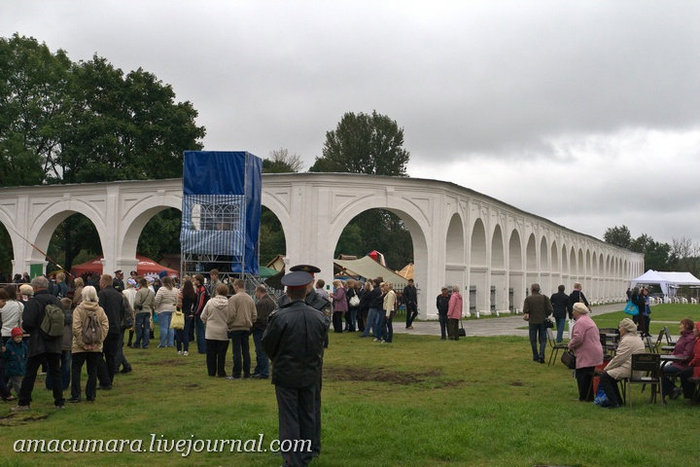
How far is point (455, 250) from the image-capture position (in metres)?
31.5

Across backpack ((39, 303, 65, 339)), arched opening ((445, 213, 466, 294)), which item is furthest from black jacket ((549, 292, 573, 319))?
backpack ((39, 303, 65, 339))

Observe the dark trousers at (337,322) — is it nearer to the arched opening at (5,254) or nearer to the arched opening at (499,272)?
the arched opening at (499,272)

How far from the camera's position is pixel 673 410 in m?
9.90

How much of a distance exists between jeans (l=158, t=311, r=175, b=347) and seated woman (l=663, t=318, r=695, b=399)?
10555 mm

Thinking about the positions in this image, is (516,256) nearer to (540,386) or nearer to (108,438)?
(540,386)


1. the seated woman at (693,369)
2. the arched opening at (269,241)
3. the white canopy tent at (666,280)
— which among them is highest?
the arched opening at (269,241)

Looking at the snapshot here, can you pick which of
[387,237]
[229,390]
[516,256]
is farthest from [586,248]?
[229,390]

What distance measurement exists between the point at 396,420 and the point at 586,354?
3506mm

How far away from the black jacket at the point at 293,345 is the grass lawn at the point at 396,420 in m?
0.95

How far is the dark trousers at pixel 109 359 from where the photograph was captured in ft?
36.7

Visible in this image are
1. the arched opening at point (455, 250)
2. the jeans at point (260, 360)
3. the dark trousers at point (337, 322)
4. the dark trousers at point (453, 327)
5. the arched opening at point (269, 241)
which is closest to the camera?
the jeans at point (260, 360)

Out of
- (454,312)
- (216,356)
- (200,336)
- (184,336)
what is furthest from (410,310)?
(216,356)

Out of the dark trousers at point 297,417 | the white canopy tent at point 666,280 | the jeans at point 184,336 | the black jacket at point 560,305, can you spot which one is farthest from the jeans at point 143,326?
the white canopy tent at point 666,280

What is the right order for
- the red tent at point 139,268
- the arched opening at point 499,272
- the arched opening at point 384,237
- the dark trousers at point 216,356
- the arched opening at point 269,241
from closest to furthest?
the dark trousers at point 216,356
the red tent at point 139,268
the arched opening at point 499,272
the arched opening at point 269,241
the arched opening at point 384,237
